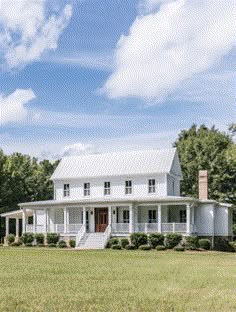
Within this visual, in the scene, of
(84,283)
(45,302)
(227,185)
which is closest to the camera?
A: (45,302)

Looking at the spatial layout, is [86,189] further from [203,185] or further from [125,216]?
[203,185]

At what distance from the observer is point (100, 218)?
162ft

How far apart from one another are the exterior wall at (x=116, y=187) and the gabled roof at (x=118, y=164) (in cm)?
56

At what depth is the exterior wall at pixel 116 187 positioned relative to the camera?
4884 cm

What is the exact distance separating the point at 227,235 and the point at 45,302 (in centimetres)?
3648

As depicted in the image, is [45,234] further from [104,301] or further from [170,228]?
[104,301]

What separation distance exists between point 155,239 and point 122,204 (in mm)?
4828

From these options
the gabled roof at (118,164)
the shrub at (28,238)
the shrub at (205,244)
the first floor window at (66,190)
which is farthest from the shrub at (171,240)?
the first floor window at (66,190)

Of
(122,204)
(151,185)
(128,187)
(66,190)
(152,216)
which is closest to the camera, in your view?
(122,204)

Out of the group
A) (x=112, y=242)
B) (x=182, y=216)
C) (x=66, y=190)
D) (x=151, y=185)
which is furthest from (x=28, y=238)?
(x=182, y=216)

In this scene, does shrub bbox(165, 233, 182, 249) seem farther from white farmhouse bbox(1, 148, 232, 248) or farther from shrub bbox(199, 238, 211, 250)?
shrub bbox(199, 238, 211, 250)

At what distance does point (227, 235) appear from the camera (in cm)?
4706

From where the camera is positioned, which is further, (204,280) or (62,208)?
(62,208)

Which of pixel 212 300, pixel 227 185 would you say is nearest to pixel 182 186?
pixel 227 185
